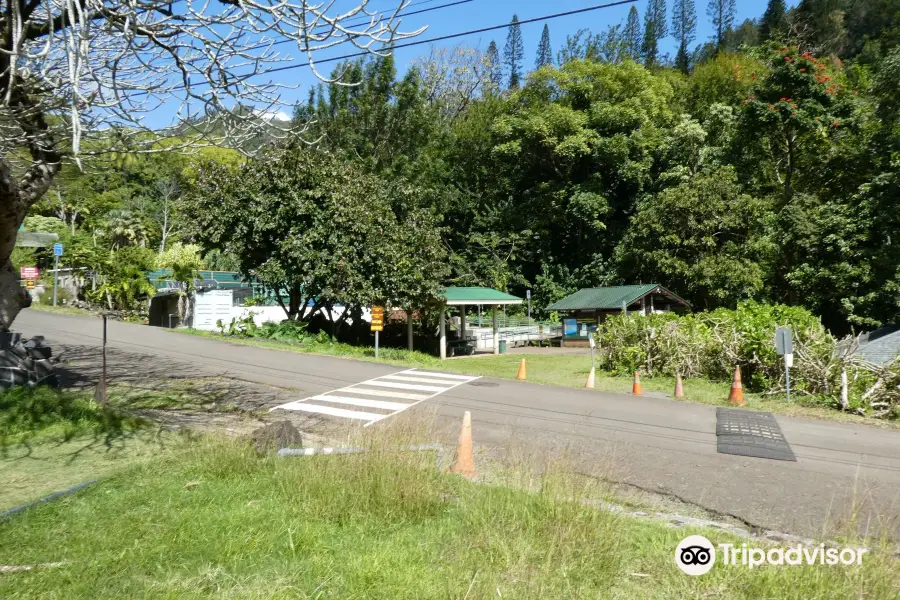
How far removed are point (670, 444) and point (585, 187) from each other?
3800 cm

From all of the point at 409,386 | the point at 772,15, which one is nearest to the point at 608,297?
the point at 409,386

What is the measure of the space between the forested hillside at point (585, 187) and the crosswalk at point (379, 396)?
28.7 feet

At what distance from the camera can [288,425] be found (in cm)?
753

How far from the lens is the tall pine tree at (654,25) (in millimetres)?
81012

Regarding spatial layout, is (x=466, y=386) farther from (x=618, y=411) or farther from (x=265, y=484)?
(x=265, y=484)

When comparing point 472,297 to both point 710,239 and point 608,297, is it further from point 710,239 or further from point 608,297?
point 710,239

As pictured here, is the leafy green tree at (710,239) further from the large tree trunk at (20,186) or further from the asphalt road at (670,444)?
the large tree trunk at (20,186)

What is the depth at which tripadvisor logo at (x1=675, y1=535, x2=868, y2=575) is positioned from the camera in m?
4.06

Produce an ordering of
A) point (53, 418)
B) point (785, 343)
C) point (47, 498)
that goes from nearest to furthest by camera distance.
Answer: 1. point (47, 498)
2. point (53, 418)
3. point (785, 343)

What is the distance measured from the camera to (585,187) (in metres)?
45.5

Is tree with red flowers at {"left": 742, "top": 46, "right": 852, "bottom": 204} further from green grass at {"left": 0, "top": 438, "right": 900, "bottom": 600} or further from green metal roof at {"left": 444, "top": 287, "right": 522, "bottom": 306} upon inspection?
green grass at {"left": 0, "top": 438, "right": 900, "bottom": 600}

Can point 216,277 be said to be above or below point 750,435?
above

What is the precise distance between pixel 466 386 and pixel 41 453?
9.07 metres

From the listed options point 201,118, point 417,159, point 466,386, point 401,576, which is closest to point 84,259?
point 417,159
